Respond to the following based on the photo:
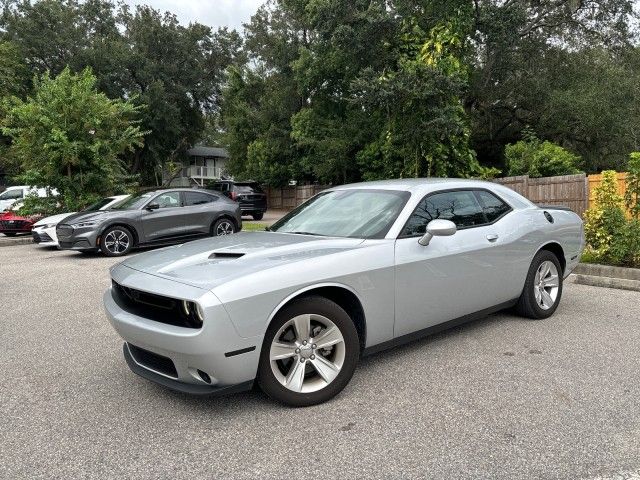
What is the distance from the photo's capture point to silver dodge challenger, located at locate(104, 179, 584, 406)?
10.3 ft

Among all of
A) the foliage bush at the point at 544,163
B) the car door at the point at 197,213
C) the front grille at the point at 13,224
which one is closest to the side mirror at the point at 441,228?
the car door at the point at 197,213

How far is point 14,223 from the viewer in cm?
1561

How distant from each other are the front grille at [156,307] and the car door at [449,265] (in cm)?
154

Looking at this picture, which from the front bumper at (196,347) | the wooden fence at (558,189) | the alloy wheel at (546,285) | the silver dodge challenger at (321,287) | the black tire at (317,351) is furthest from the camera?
the wooden fence at (558,189)

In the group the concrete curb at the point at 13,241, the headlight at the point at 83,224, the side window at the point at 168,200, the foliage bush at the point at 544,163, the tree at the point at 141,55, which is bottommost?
the concrete curb at the point at 13,241

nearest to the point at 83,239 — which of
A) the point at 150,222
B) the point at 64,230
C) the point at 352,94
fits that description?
the point at 64,230

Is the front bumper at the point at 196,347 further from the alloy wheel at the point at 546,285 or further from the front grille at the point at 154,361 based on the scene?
the alloy wheel at the point at 546,285

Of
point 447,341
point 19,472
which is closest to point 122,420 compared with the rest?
point 19,472

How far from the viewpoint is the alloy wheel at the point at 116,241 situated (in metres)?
11.1

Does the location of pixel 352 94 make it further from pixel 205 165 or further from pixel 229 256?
pixel 205 165

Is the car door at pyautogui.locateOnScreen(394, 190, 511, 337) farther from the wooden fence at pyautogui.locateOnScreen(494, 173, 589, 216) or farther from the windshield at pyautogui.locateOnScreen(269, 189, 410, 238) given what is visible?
the wooden fence at pyautogui.locateOnScreen(494, 173, 589, 216)

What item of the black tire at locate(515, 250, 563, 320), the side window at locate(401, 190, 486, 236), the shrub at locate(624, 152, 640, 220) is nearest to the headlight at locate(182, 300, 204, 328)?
the side window at locate(401, 190, 486, 236)

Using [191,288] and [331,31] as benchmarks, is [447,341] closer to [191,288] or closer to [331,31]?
[191,288]

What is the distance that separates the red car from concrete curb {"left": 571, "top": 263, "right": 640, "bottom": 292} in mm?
14786
